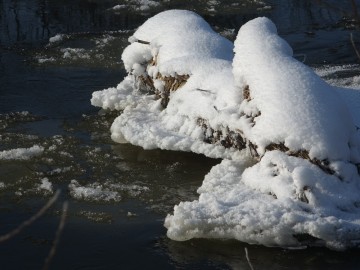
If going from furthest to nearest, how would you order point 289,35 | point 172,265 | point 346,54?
1. point 289,35
2. point 346,54
3. point 172,265

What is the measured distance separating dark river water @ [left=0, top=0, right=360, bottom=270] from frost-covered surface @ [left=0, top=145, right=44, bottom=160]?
0.14 feet

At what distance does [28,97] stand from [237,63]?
11.0 feet

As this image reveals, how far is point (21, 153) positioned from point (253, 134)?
2.41m

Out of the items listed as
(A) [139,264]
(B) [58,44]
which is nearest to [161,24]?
(B) [58,44]

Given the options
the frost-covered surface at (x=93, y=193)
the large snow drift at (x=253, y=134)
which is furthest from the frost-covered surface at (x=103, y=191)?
the large snow drift at (x=253, y=134)

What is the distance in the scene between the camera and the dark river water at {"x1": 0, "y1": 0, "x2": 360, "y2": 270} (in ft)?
16.7

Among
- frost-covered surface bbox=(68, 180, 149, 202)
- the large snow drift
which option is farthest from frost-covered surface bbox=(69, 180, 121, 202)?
the large snow drift

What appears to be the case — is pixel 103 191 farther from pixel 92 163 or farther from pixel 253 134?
pixel 253 134

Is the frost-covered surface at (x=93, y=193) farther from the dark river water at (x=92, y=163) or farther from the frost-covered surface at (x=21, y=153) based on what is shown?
the frost-covered surface at (x=21, y=153)

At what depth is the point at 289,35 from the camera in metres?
11.9

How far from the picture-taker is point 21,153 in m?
6.92

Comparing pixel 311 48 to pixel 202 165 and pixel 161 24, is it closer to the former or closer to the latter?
pixel 161 24

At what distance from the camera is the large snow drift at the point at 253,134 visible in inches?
207

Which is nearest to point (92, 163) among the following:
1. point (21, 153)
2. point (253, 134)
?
point (21, 153)
